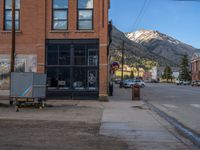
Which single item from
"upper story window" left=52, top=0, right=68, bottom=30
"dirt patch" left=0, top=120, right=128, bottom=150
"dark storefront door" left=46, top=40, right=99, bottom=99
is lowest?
"dirt patch" left=0, top=120, right=128, bottom=150

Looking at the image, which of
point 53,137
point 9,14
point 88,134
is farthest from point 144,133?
point 9,14

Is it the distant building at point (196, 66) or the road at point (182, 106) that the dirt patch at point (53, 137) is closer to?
the road at point (182, 106)

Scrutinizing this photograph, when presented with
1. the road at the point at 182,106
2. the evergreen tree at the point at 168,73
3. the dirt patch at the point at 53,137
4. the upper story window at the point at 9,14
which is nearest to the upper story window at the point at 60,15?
the upper story window at the point at 9,14

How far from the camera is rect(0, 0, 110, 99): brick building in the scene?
31.3 m

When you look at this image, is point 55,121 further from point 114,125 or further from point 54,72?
point 54,72

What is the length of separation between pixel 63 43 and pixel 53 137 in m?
19.5

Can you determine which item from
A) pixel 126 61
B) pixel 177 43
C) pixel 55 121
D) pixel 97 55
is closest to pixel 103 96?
pixel 97 55

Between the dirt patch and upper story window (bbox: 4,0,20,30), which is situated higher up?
upper story window (bbox: 4,0,20,30)

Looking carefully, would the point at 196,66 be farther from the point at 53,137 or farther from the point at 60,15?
the point at 53,137

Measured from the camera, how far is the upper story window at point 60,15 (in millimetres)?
31906

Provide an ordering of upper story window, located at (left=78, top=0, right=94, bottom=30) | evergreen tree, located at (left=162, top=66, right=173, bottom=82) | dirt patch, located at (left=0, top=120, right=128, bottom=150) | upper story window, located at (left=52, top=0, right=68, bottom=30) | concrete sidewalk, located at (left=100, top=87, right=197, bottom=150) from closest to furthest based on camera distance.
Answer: dirt patch, located at (left=0, top=120, right=128, bottom=150) → concrete sidewalk, located at (left=100, top=87, right=197, bottom=150) → upper story window, located at (left=78, top=0, right=94, bottom=30) → upper story window, located at (left=52, top=0, right=68, bottom=30) → evergreen tree, located at (left=162, top=66, right=173, bottom=82)

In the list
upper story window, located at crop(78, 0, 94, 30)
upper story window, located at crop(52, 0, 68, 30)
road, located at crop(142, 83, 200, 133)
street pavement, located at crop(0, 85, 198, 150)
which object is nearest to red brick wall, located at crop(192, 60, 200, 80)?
road, located at crop(142, 83, 200, 133)

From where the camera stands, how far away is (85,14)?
31797 millimetres

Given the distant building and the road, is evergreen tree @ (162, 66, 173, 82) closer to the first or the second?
the distant building
